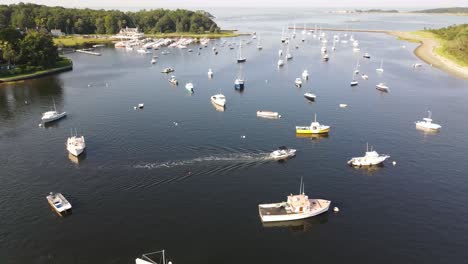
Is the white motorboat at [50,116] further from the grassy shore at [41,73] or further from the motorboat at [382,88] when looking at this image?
the motorboat at [382,88]

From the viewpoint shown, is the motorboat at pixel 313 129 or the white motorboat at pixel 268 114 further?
the white motorboat at pixel 268 114

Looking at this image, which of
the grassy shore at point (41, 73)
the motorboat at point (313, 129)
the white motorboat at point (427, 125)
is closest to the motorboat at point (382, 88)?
the white motorboat at point (427, 125)

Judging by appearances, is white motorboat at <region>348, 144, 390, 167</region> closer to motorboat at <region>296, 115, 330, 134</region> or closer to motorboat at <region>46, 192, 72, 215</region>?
motorboat at <region>296, 115, 330, 134</region>

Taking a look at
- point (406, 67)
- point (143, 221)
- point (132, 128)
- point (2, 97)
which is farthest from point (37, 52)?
point (406, 67)

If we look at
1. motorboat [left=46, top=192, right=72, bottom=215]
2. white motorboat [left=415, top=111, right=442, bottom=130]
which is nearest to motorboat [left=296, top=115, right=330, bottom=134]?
white motorboat [left=415, top=111, right=442, bottom=130]

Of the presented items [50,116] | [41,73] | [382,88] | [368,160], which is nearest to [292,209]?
[368,160]

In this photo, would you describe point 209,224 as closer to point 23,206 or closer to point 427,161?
point 23,206

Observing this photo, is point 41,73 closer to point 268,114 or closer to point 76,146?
point 76,146
